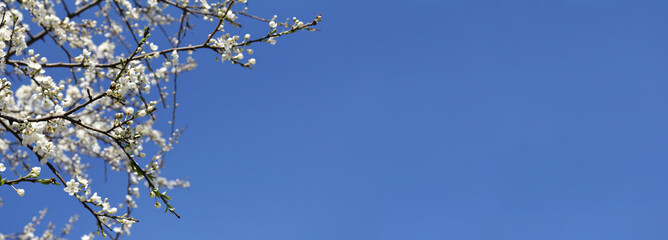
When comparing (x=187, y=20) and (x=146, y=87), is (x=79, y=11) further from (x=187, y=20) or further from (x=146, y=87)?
(x=146, y=87)

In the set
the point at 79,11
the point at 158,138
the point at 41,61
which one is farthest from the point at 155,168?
the point at 158,138

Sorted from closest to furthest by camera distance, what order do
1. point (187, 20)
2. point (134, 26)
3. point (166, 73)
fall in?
point (187, 20)
point (134, 26)
point (166, 73)

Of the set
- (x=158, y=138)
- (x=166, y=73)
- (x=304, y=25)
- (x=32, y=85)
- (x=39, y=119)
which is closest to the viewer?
(x=39, y=119)

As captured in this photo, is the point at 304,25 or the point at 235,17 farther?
the point at 235,17

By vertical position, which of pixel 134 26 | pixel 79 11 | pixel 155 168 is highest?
pixel 134 26

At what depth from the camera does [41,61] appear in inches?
131

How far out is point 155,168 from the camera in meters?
2.87

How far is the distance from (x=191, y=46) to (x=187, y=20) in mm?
1028

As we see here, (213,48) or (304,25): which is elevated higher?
→ (304,25)

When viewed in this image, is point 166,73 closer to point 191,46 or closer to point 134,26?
point 134,26

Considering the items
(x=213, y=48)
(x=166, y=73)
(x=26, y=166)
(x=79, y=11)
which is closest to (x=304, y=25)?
(x=213, y=48)

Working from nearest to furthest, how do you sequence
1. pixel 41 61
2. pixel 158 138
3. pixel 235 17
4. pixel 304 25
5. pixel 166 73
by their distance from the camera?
1. pixel 41 61
2. pixel 304 25
3. pixel 235 17
4. pixel 166 73
5. pixel 158 138

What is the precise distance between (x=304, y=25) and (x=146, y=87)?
1.31 m

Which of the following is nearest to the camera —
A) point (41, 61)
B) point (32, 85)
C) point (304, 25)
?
point (41, 61)
